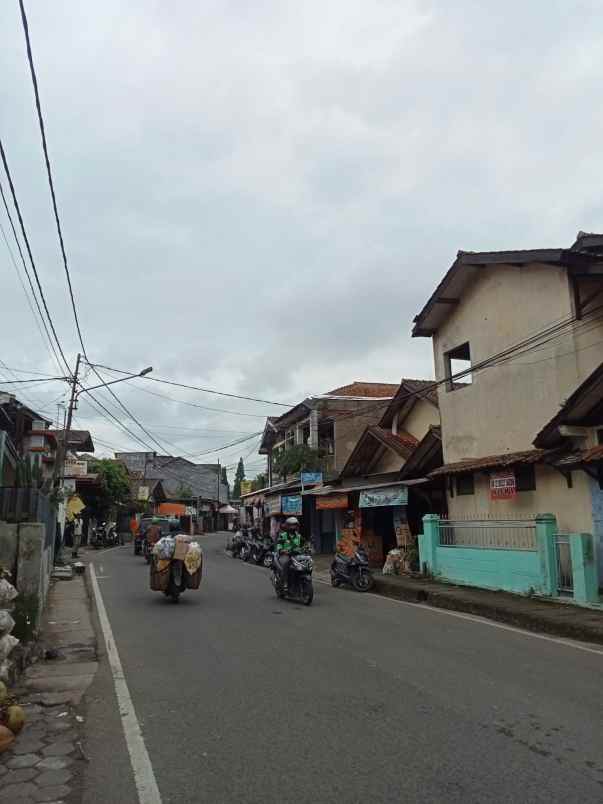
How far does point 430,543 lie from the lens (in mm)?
16734

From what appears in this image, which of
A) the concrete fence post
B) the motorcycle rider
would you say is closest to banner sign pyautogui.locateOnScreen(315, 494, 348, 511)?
the concrete fence post

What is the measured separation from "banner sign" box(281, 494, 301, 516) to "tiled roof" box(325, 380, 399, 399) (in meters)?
5.88

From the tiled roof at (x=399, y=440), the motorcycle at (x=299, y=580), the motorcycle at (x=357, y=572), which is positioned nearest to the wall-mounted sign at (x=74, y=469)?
the tiled roof at (x=399, y=440)

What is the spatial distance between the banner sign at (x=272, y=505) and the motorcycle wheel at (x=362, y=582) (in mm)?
15761

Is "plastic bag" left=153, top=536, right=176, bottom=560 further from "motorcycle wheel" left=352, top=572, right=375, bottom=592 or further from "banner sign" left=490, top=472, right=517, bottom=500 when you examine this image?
"banner sign" left=490, top=472, right=517, bottom=500

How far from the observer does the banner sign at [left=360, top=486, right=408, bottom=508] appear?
19.2 m

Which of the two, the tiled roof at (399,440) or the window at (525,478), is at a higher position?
the tiled roof at (399,440)

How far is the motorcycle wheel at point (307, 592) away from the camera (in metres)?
13.0

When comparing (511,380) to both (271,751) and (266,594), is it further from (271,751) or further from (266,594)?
(271,751)

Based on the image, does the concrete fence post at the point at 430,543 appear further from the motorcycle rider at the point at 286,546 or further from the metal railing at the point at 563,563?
the metal railing at the point at 563,563

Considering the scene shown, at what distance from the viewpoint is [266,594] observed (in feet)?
49.3

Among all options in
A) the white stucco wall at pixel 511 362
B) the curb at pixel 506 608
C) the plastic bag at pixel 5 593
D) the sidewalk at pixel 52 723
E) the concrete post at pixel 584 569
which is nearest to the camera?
the sidewalk at pixel 52 723

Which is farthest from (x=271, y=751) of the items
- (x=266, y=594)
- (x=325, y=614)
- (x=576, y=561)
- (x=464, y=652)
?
(x=266, y=594)

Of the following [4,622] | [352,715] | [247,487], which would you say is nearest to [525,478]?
[352,715]
